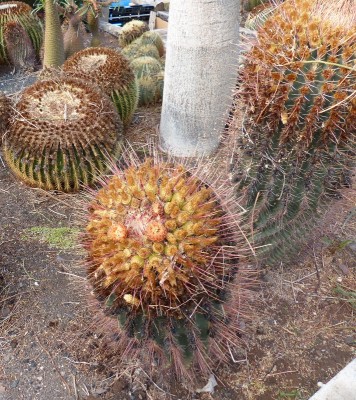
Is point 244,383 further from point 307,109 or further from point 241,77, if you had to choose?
point 241,77

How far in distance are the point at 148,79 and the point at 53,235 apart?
189cm

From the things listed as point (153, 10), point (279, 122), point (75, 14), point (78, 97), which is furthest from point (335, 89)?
point (153, 10)

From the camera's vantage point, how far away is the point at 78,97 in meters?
2.90

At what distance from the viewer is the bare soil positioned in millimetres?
1853

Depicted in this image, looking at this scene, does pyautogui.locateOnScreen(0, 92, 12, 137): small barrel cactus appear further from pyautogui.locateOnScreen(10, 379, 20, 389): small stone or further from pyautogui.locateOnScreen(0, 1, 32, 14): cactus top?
pyautogui.locateOnScreen(0, 1, 32, 14): cactus top

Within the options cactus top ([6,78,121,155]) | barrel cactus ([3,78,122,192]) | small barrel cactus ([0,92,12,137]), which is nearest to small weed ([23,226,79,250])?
barrel cactus ([3,78,122,192])

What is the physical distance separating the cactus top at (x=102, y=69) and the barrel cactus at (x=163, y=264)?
6.30ft

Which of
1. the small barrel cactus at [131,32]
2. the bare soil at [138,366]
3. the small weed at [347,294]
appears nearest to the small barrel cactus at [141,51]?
the small barrel cactus at [131,32]

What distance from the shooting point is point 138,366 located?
1.77 metres

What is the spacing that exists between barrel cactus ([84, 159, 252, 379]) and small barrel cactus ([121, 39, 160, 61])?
319cm

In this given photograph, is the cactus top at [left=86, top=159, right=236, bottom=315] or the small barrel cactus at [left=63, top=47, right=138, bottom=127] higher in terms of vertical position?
the cactus top at [left=86, top=159, right=236, bottom=315]

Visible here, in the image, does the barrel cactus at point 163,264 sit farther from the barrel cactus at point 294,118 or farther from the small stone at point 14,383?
the small stone at point 14,383

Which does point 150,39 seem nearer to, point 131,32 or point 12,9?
point 131,32

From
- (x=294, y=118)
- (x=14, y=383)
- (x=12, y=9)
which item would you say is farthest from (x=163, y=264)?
(x=12, y=9)
